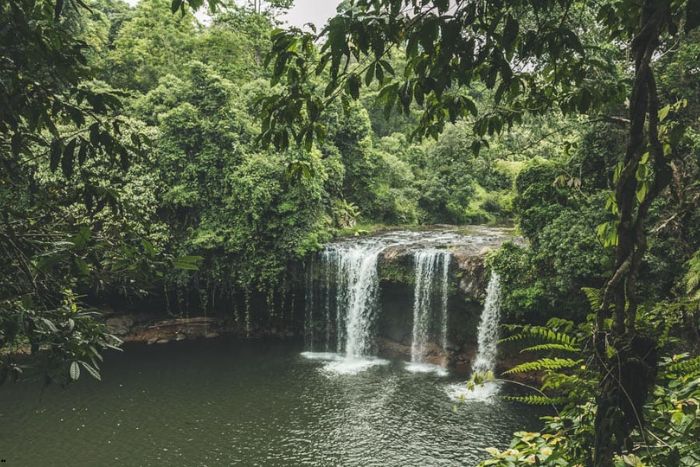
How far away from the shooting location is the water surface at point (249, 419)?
955cm

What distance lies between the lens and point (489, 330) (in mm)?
13812

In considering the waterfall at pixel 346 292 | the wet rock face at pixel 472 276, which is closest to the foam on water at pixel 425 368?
the waterfall at pixel 346 292

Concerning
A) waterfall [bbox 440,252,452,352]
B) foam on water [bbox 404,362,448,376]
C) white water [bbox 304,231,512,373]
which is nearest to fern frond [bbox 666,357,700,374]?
foam on water [bbox 404,362,448,376]

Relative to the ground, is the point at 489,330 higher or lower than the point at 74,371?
lower

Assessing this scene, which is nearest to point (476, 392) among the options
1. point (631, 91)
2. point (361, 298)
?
point (361, 298)

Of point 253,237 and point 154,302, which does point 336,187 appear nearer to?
point 253,237

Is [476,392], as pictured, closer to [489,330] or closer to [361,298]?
[489,330]

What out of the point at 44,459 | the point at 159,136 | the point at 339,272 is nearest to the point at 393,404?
the point at 339,272

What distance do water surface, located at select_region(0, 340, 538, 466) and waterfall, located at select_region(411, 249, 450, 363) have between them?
1.37 meters

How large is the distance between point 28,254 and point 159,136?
15.6 meters

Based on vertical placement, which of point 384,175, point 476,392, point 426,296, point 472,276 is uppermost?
point 384,175

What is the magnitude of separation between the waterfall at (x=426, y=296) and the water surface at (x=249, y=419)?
1.37 meters

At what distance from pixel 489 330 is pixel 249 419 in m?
6.79

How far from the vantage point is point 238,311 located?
18.4 m
